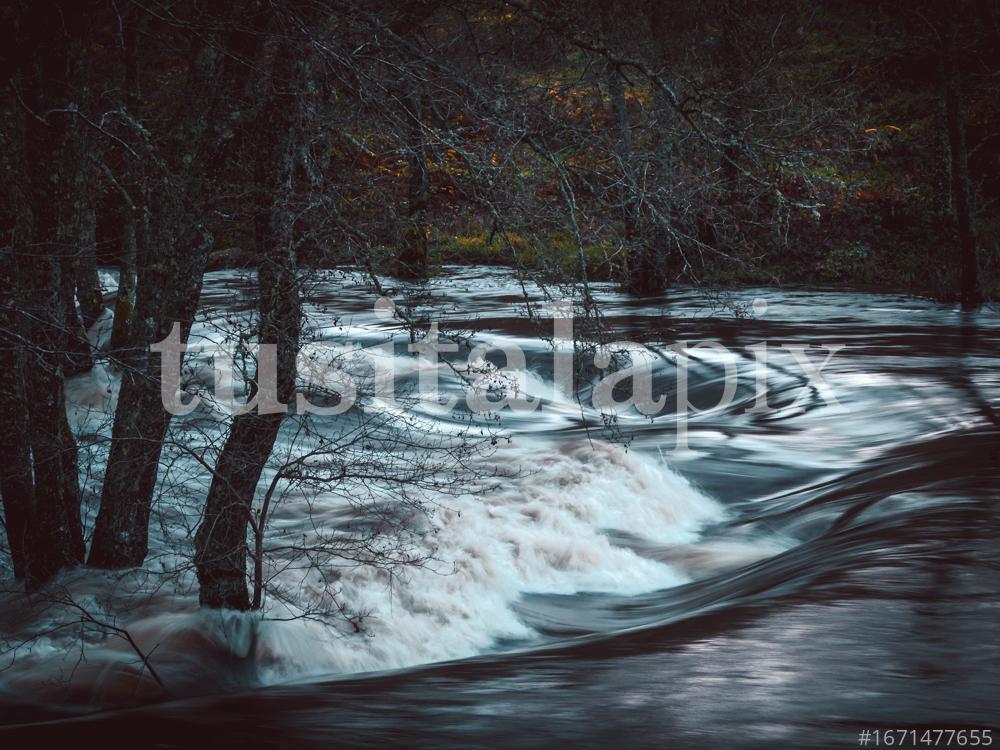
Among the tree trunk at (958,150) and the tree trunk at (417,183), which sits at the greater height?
the tree trunk at (958,150)

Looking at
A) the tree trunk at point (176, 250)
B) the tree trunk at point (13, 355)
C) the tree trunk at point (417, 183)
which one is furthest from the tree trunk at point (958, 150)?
the tree trunk at point (13, 355)

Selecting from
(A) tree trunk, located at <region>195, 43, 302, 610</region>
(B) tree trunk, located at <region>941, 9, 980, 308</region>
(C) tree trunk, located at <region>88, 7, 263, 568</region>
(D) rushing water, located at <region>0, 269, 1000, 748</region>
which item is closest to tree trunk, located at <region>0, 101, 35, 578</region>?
(C) tree trunk, located at <region>88, 7, 263, 568</region>

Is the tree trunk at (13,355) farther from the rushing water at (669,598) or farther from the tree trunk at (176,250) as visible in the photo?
the rushing water at (669,598)

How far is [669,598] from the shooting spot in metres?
7.79

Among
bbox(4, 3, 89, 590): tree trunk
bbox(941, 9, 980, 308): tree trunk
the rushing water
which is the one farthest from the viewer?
bbox(941, 9, 980, 308): tree trunk

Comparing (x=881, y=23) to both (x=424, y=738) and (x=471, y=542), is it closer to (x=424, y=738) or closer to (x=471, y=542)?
(x=471, y=542)

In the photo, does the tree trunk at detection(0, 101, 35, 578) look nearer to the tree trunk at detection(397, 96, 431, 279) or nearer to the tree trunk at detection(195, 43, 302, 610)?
the tree trunk at detection(195, 43, 302, 610)

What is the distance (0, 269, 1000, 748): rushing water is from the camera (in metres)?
4.44

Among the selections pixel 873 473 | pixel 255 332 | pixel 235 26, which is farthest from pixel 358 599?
pixel 873 473

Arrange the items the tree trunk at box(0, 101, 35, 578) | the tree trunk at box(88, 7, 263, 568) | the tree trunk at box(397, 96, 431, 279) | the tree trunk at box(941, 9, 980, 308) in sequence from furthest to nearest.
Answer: the tree trunk at box(941, 9, 980, 308) < the tree trunk at box(88, 7, 263, 568) < the tree trunk at box(0, 101, 35, 578) < the tree trunk at box(397, 96, 431, 279)

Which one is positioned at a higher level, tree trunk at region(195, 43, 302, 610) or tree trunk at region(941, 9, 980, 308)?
tree trunk at region(941, 9, 980, 308)

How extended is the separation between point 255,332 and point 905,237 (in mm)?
23400

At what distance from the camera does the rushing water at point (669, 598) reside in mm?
4438

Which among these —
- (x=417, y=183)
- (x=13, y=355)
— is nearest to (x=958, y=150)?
(x=417, y=183)
